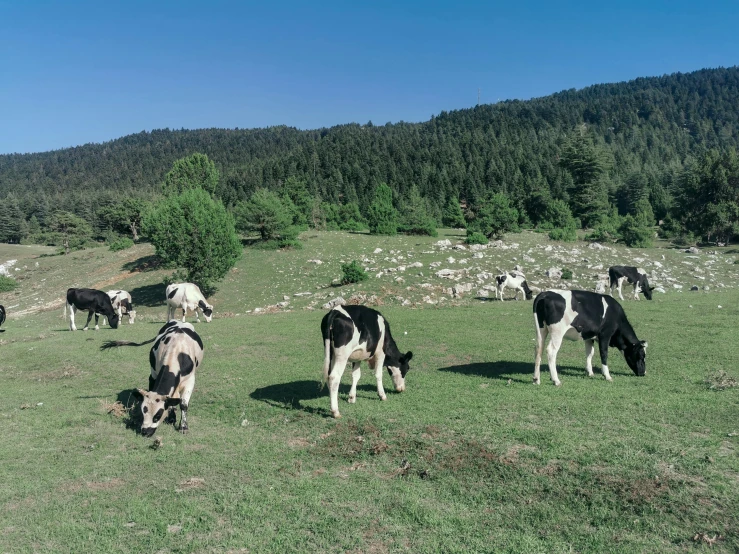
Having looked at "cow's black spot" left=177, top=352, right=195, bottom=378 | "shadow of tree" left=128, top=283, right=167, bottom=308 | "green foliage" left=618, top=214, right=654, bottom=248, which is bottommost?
"shadow of tree" left=128, top=283, right=167, bottom=308

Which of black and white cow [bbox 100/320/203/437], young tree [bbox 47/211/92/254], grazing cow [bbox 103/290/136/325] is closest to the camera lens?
black and white cow [bbox 100/320/203/437]

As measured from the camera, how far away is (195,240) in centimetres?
3625

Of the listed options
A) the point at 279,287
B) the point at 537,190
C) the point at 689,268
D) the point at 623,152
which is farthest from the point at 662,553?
the point at 623,152

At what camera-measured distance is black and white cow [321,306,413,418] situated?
10453 mm

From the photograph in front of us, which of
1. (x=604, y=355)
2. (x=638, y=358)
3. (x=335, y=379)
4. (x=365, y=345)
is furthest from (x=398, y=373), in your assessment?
(x=638, y=358)

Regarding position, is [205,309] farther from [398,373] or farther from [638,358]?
[638,358]

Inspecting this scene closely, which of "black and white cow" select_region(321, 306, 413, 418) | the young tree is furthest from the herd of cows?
the young tree

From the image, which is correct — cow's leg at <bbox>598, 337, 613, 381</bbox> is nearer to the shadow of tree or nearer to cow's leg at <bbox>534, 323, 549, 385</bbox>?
cow's leg at <bbox>534, 323, 549, 385</bbox>

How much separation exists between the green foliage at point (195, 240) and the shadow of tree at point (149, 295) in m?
3.53

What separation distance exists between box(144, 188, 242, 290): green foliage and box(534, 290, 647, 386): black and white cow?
28352mm

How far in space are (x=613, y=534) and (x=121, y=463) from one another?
302 inches

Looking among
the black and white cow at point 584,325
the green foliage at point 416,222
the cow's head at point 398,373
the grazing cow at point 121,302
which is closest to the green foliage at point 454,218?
the green foliage at point 416,222

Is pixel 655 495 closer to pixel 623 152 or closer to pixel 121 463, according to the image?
pixel 121 463

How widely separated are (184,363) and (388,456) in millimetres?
5150
